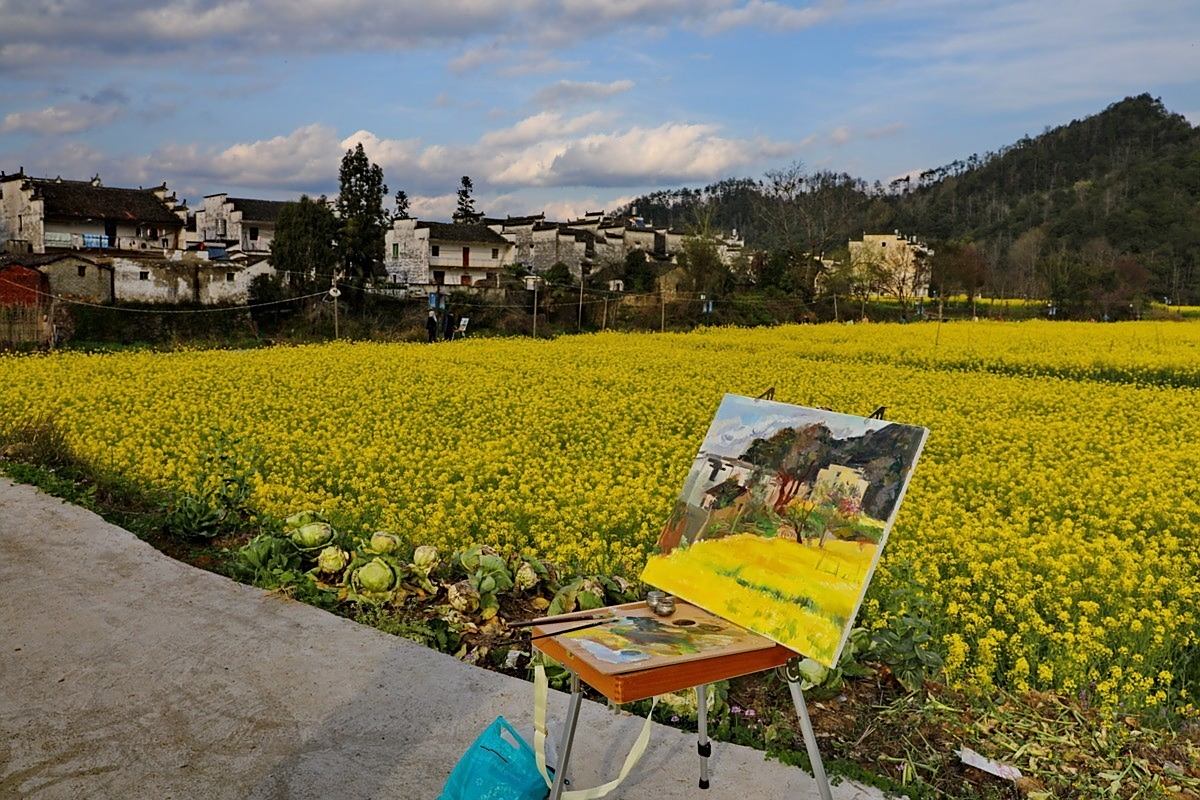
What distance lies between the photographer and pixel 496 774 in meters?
3.11

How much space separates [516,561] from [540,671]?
2.76m

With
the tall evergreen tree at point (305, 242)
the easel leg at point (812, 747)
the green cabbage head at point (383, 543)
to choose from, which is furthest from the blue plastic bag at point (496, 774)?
the tall evergreen tree at point (305, 242)

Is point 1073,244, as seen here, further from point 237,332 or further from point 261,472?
point 261,472

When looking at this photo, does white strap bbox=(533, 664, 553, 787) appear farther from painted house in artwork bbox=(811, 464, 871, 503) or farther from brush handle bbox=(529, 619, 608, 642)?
painted house in artwork bbox=(811, 464, 871, 503)

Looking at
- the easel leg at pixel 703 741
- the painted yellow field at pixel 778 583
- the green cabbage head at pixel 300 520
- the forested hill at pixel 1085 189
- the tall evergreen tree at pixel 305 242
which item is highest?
the forested hill at pixel 1085 189

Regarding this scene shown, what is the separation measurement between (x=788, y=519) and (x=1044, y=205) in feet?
316

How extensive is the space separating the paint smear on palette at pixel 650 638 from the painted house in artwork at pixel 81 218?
45092 millimetres

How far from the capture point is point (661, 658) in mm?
3080

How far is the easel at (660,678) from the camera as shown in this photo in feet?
9.62

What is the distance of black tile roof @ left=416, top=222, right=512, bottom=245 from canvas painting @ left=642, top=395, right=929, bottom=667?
50.0 meters

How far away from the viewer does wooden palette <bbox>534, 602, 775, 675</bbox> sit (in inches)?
121

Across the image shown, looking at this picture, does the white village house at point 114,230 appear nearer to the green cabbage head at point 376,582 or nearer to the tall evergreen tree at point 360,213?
the tall evergreen tree at point 360,213

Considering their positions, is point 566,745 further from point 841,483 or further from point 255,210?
point 255,210

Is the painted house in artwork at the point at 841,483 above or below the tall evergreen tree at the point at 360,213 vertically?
below
